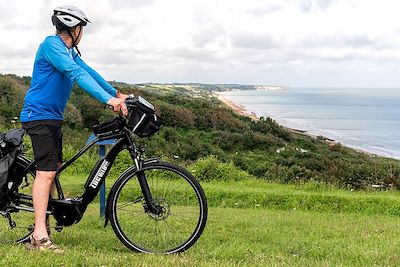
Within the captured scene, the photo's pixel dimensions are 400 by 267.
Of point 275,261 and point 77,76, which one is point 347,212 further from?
point 77,76

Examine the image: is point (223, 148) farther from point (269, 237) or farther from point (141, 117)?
point (141, 117)

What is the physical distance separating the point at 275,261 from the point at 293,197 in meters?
7.04

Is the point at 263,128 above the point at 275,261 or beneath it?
beneath

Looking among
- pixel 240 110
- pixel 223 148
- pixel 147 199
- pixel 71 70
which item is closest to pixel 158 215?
pixel 147 199

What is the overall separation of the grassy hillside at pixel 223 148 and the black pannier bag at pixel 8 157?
8879 millimetres

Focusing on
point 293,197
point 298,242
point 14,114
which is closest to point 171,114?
point 14,114

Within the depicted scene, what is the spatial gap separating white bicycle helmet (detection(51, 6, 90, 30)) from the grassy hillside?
31.6 feet

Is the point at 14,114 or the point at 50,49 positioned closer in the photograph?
the point at 50,49

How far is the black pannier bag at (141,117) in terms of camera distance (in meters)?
4.75

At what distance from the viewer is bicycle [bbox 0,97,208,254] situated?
4.98 metres

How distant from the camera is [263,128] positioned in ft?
173

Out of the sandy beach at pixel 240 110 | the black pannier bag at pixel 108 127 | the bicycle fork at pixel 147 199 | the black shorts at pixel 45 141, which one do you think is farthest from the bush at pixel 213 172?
the sandy beach at pixel 240 110

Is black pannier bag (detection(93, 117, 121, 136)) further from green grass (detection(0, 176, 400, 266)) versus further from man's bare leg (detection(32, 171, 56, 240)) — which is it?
green grass (detection(0, 176, 400, 266))

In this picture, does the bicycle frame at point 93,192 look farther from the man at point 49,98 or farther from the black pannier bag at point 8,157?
the black pannier bag at point 8,157
